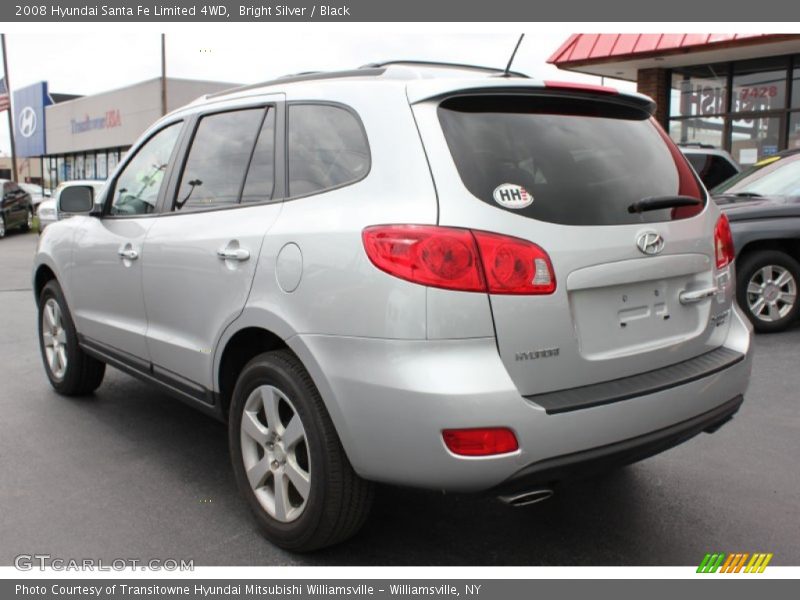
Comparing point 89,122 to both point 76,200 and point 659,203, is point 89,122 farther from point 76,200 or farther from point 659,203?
point 659,203

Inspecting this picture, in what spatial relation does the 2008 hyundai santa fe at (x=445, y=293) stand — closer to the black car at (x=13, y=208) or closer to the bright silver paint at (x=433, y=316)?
the bright silver paint at (x=433, y=316)

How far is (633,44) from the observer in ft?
48.6

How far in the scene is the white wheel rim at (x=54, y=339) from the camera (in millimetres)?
5324

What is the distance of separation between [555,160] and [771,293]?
17.0 feet

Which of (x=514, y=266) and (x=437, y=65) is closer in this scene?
(x=514, y=266)

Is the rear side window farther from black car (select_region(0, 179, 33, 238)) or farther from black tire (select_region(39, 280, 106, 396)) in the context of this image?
black car (select_region(0, 179, 33, 238))

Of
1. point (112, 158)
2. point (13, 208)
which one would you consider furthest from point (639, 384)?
point (112, 158)

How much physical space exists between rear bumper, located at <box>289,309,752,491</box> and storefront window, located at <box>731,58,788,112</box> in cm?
1454

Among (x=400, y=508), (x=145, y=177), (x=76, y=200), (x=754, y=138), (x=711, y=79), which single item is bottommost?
(x=400, y=508)

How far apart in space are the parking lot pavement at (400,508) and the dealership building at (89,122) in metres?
28.8

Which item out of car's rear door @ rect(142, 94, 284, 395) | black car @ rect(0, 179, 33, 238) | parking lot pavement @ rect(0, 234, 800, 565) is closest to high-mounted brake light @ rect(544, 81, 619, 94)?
car's rear door @ rect(142, 94, 284, 395)

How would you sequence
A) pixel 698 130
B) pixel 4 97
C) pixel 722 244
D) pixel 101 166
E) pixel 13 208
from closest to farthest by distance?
pixel 722 244, pixel 698 130, pixel 13 208, pixel 4 97, pixel 101 166

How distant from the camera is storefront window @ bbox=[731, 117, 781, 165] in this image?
1535 cm

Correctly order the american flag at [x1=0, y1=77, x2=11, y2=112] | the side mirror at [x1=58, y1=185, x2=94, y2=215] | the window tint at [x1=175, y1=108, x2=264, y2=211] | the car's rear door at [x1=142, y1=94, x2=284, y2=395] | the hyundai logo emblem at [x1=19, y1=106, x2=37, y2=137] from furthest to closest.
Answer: the hyundai logo emblem at [x1=19, y1=106, x2=37, y2=137] < the american flag at [x1=0, y1=77, x2=11, y2=112] < the side mirror at [x1=58, y1=185, x2=94, y2=215] < the window tint at [x1=175, y1=108, x2=264, y2=211] < the car's rear door at [x1=142, y1=94, x2=284, y2=395]
